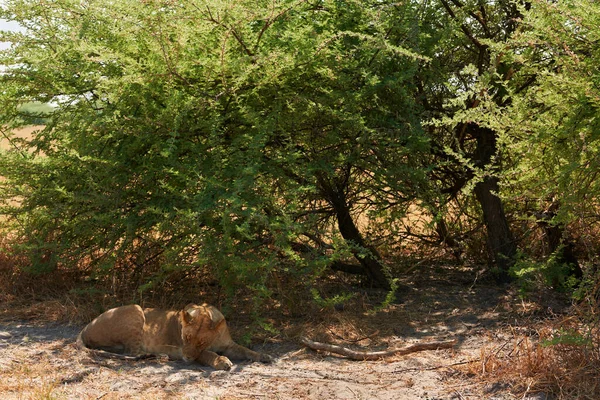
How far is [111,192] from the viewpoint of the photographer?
255 inches

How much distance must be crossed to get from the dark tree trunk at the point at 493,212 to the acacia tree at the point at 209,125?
890 mm

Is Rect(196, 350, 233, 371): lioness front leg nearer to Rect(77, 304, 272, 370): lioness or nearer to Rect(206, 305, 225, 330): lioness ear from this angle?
Rect(77, 304, 272, 370): lioness

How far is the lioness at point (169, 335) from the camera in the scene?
5.43 metres

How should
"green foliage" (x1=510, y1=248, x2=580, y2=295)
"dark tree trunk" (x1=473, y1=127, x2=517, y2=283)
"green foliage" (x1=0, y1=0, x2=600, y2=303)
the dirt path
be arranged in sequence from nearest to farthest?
the dirt path → "green foliage" (x1=0, y1=0, x2=600, y2=303) → "green foliage" (x1=510, y1=248, x2=580, y2=295) → "dark tree trunk" (x1=473, y1=127, x2=517, y2=283)

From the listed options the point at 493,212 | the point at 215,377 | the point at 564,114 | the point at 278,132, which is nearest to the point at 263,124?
the point at 278,132

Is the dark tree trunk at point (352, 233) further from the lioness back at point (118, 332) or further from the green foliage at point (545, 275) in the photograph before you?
the lioness back at point (118, 332)

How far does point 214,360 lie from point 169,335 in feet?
1.53

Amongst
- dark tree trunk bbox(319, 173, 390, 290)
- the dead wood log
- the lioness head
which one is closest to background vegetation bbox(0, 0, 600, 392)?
dark tree trunk bbox(319, 173, 390, 290)

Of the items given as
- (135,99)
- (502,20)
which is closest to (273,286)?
(135,99)

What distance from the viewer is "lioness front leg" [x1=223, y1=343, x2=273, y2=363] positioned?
552cm

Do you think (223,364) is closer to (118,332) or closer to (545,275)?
(118,332)

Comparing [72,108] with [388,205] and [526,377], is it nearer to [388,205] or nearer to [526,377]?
[388,205]

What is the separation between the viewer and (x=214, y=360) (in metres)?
5.34

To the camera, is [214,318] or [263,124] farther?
[263,124]
